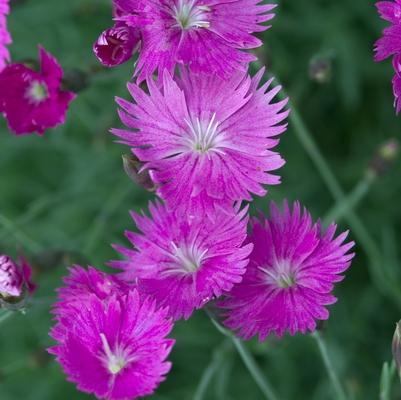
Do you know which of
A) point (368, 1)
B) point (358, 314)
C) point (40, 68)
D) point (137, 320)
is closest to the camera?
point (137, 320)

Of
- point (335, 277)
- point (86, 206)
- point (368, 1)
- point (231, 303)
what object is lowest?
point (86, 206)

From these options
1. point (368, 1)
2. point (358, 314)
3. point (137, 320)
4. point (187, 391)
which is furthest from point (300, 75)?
point (137, 320)

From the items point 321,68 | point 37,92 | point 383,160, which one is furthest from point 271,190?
point 37,92

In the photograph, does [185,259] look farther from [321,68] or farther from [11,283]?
[321,68]

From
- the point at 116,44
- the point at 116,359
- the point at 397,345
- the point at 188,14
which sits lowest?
the point at 116,359

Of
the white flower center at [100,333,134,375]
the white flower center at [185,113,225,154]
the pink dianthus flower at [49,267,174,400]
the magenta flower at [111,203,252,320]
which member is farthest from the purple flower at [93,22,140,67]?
the white flower center at [100,333,134,375]

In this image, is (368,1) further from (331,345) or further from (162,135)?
(162,135)
